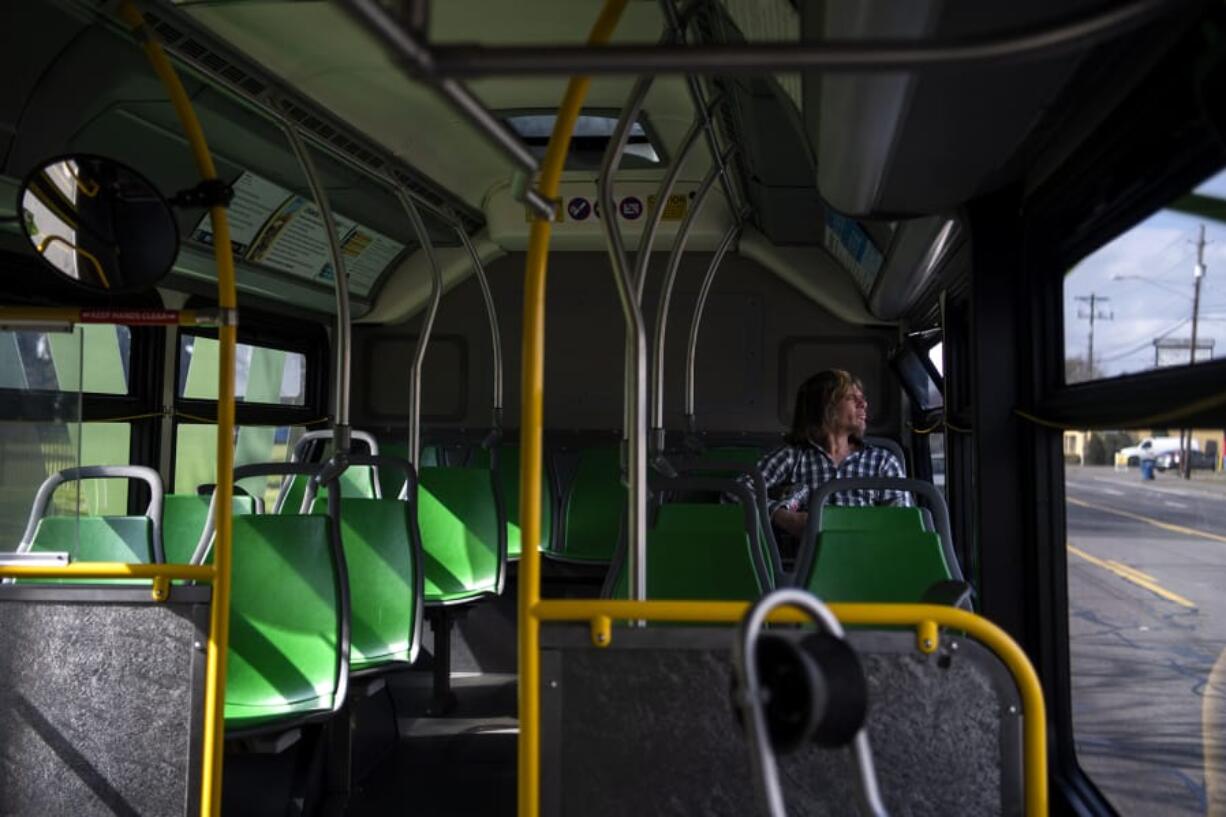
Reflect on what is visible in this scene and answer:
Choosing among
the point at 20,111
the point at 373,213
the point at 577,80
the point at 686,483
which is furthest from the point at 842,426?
the point at 373,213

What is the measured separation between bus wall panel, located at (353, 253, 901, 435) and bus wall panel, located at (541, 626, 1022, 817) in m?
5.20

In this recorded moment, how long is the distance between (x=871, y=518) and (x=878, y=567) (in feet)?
1.52

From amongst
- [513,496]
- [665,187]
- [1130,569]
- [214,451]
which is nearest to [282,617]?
[665,187]

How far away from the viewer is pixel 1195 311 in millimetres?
1988

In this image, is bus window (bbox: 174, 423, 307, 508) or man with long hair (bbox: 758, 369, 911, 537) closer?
man with long hair (bbox: 758, 369, 911, 537)

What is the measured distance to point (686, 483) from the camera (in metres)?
3.50

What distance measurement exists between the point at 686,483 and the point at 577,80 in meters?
1.82

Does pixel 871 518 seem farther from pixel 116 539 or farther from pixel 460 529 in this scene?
pixel 116 539

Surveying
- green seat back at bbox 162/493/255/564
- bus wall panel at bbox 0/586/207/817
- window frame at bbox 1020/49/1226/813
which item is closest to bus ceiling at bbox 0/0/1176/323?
window frame at bbox 1020/49/1226/813

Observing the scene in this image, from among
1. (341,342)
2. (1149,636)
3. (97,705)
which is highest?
(341,342)

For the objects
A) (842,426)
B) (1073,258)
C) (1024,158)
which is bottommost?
(842,426)

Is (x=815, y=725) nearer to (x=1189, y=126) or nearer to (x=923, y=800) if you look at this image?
(x=923, y=800)

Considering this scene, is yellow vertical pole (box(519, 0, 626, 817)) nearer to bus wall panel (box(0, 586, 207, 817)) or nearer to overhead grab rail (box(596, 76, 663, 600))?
overhead grab rail (box(596, 76, 663, 600))

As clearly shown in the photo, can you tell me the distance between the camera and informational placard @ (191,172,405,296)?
567 cm
